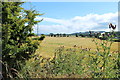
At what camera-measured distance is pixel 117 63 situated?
4277mm

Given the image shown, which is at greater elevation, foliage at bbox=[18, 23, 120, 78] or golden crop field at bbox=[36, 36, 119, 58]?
foliage at bbox=[18, 23, 120, 78]

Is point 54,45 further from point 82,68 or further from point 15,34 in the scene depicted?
point 82,68

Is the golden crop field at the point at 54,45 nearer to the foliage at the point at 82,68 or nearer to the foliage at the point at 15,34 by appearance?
the foliage at the point at 15,34

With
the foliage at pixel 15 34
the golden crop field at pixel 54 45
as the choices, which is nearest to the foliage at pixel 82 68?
the foliage at pixel 15 34

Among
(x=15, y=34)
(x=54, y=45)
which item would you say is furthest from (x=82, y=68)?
(x=54, y=45)

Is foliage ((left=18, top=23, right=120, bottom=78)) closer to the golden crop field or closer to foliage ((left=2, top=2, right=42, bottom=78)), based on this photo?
foliage ((left=2, top=2, right=42, bottom=78))

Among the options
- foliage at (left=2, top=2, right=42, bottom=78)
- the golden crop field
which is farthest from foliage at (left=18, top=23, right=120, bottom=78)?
the golden crop field

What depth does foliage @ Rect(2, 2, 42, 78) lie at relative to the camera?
4500 mm

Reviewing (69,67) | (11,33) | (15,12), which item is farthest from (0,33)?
(69,67)

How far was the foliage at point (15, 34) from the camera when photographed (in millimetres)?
4500

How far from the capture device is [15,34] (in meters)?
4.78

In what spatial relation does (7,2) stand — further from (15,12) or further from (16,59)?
(16,59)

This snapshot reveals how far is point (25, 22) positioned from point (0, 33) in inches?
31.2

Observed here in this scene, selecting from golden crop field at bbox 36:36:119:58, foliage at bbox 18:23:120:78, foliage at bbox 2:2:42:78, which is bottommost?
golden crop field at bbox 36:36:119:58
